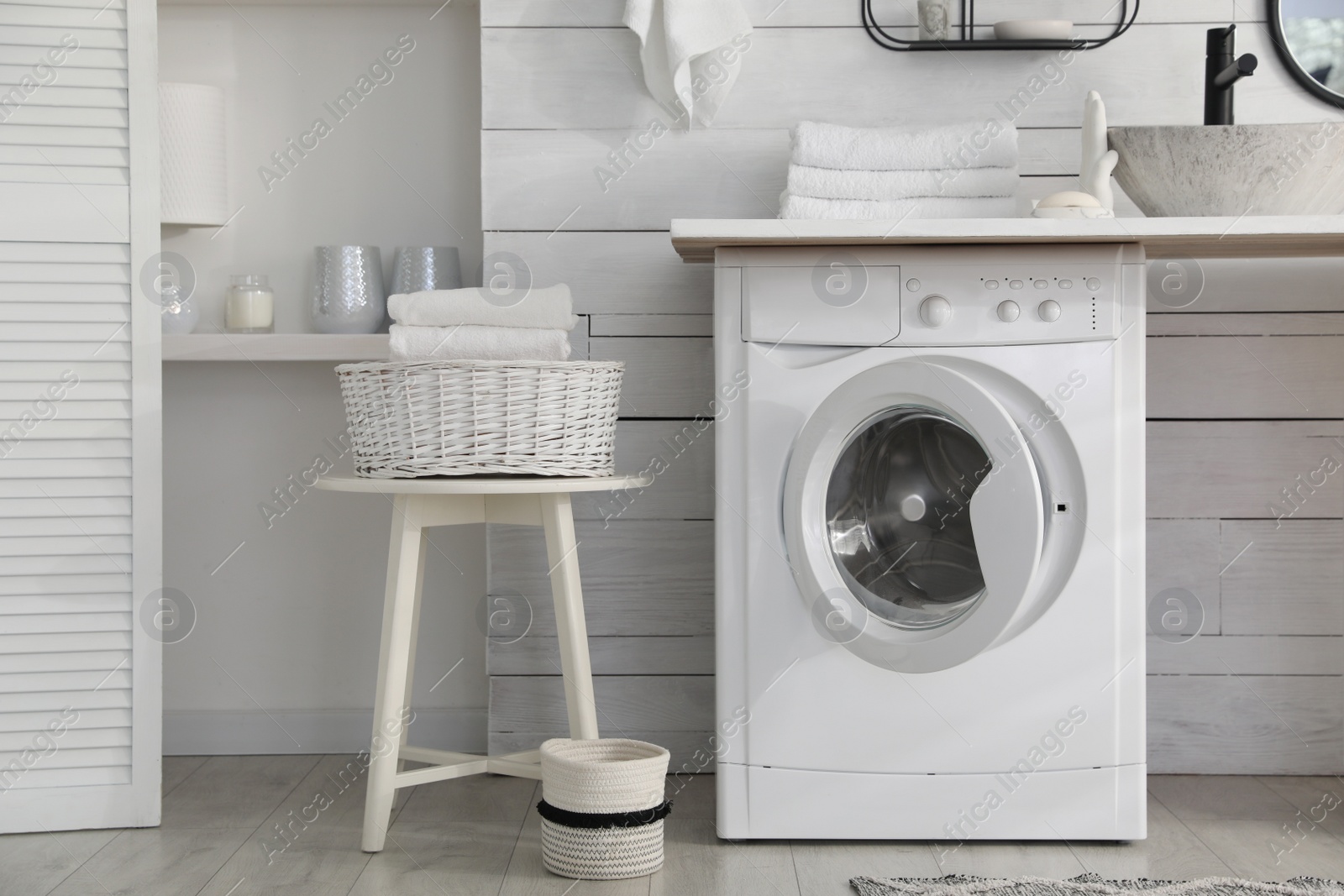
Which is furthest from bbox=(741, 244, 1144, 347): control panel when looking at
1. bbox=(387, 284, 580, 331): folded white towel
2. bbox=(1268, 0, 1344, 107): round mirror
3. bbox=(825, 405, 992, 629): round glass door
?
bbox=(1268, 0, 1344, 107): round mirror

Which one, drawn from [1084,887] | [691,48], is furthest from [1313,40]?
[1084,887]

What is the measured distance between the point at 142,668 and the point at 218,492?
0.46 m

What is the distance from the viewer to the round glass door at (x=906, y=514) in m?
1.46

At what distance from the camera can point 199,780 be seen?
1834mm

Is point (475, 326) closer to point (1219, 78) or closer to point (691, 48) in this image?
point (691, 48)

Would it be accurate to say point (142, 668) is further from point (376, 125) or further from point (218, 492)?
point (376, 125)

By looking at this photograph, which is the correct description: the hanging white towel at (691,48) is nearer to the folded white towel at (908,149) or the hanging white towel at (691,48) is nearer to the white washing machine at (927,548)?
the folded white towel at (908,149)

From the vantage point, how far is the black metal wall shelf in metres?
1.80

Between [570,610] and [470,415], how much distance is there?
1.05 feet

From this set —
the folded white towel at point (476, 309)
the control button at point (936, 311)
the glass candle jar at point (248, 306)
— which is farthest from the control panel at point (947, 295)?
the glass candle jar at point (248, 306)

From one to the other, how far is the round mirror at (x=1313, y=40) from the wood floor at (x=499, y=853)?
118 centimetres

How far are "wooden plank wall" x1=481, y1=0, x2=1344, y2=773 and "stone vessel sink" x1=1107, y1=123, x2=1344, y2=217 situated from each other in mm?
262

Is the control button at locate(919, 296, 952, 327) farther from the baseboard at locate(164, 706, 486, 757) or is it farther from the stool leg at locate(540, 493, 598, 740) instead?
the baseboard at locate(164, 706, 486, 757)

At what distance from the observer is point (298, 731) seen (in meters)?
2.00
